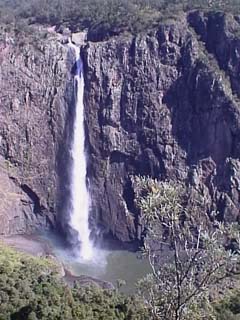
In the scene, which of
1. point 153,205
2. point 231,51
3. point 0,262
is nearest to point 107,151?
point 231,51

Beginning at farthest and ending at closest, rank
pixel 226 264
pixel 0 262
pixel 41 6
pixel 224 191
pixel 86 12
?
pixel 41 6
pixel 86 12
pixel 224 191
pixel 0 262
pixel 226 264

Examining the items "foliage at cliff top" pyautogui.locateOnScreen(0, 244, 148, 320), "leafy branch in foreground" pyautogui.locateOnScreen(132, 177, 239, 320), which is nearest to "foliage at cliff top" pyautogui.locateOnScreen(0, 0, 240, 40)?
"foliage at cliff top" pyautogui.locateOnScreen(0, 244, 148, 320)

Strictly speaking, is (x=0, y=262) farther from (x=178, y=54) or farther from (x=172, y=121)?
(x=178, y=54)

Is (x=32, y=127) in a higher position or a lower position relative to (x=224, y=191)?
higher

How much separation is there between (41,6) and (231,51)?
18431mm

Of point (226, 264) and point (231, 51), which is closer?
point (226, 264)

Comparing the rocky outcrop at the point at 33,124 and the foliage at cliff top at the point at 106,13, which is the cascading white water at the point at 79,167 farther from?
the foliage at cliff top at the point at 106,13

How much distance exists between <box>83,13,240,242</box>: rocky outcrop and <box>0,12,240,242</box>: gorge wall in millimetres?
67

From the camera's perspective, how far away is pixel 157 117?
140 ft

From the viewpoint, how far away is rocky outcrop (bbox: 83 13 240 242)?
4178 centimetres

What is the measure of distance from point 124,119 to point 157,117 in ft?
7.30

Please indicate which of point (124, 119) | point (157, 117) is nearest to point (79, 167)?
point (124, 119)

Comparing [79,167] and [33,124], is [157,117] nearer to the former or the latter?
→ [79,167]

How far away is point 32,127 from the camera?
4234 cm
